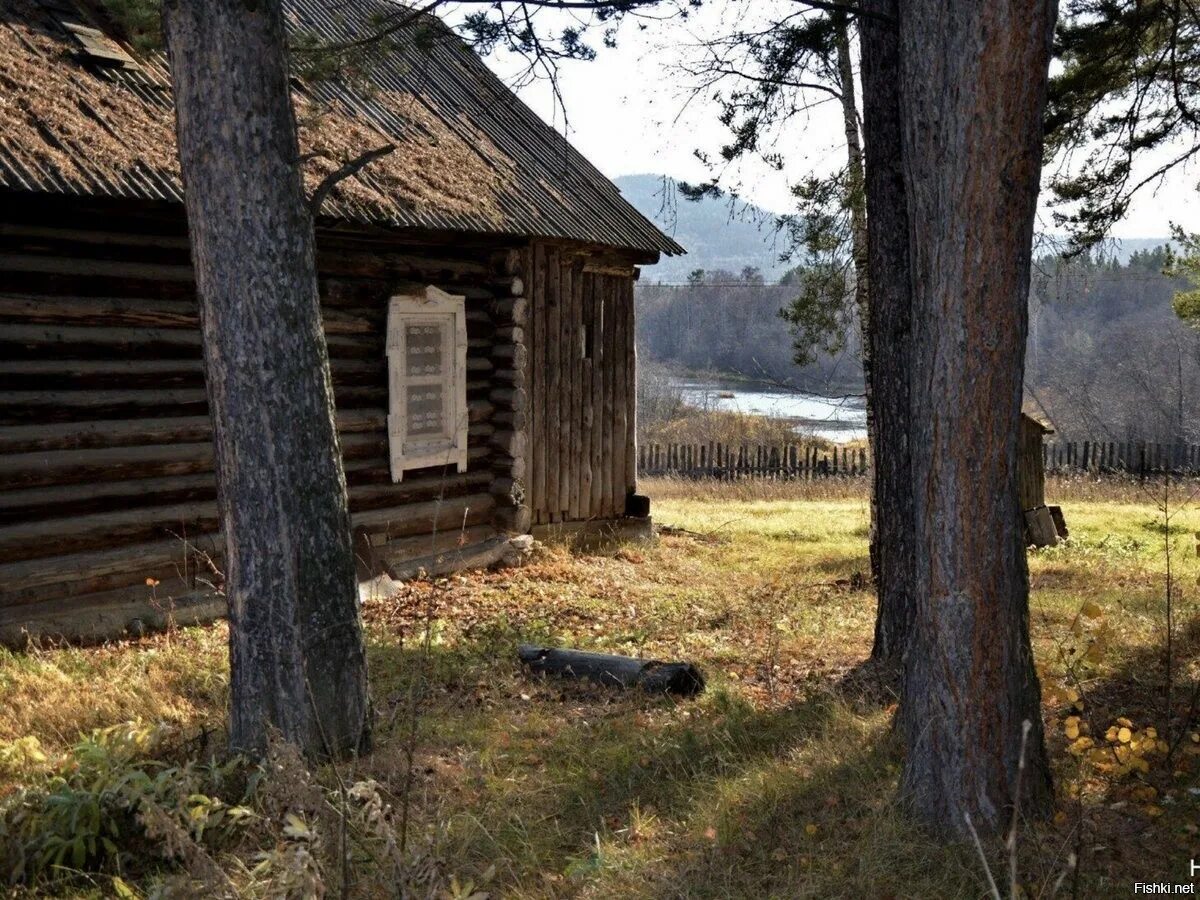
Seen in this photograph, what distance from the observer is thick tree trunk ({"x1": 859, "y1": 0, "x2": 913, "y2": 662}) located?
590 centimetres

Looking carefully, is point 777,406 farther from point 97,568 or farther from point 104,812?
point 104,812

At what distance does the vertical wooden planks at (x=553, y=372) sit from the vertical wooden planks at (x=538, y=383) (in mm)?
81

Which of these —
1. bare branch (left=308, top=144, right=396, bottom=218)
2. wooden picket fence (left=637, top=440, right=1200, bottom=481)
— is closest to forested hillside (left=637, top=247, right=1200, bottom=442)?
wooden picket fence (left=637, top=440, right=1200, bottom=481)

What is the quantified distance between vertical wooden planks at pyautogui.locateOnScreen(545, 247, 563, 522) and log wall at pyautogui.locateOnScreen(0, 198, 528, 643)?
94.8 inches

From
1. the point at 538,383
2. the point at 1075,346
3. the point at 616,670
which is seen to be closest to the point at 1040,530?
the point at 538,383

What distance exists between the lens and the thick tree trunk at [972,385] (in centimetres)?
398

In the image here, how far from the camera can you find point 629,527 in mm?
13078

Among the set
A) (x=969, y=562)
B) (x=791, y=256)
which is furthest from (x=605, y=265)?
(x=969, y=562)

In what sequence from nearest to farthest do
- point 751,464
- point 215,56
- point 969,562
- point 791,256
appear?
point 969,562 → point 215,56 → point 791,256 → point 751,464

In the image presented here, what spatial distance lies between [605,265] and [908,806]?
9.13m

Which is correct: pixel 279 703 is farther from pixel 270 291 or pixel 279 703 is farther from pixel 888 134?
pixel 888 134

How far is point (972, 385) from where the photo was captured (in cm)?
401

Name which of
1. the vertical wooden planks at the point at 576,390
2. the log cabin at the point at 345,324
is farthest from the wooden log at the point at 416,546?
the vertical wooden planks at the point at 576,390

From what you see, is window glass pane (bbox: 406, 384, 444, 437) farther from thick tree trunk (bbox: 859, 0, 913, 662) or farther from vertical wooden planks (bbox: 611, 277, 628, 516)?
thick tree trunk (bbox: 859, 0, 913, 662)
